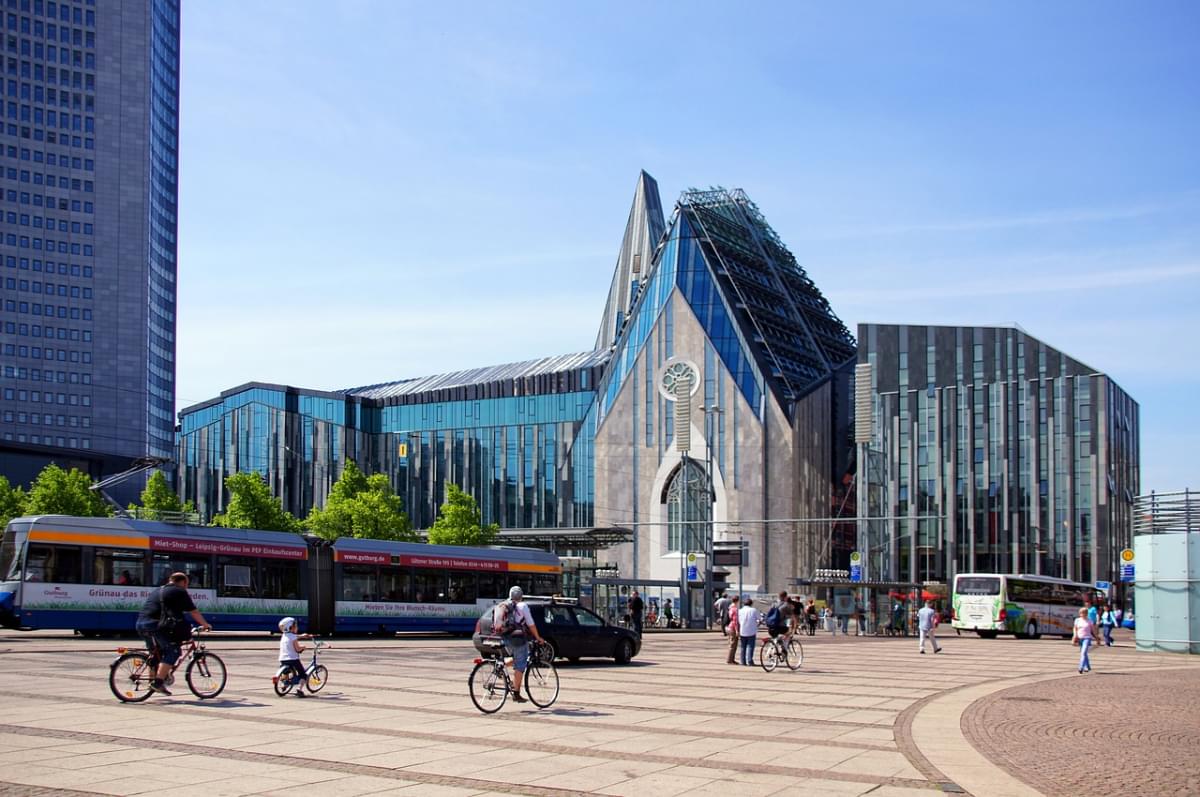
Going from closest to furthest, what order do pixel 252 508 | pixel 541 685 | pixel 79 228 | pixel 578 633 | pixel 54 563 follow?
pixel 541 685 < pixel 578 633 < pixel 54 563 < pixel 252 508 < pixel 79 228

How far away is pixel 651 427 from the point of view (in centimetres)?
9212

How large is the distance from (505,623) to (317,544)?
78.1 ft

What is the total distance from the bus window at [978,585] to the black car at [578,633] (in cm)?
3004

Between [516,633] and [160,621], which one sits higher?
[160,621]

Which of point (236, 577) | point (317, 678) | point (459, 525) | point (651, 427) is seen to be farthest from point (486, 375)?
point (317, 678)

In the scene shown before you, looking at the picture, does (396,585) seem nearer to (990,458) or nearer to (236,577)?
(236,577)

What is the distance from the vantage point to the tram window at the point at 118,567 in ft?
109

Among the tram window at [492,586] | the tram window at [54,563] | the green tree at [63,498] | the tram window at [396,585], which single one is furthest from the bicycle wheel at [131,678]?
the green tree at [63,498]

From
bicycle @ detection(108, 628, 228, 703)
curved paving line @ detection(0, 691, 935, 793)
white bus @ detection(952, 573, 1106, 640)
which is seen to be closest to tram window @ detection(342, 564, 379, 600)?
bicycle @ detection(108, 628, 228, 703)

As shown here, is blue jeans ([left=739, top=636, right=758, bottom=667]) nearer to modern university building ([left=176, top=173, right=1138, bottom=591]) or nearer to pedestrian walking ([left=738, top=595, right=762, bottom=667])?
pedestrian walking ([left=738, top=595, right=762, bottom=667])

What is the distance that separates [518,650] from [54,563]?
20.4 meters

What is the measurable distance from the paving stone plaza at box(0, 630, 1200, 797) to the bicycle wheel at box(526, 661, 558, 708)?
0.27 m

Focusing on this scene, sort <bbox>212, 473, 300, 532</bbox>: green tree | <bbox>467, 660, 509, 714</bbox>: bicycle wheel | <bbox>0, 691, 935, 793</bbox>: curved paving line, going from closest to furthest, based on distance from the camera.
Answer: <bbox>0, 691, 935, 793</bbox>: curved paving line, <bbox>467, 660, 509, 714</bbox>: bicycle wheel, <bbox>212, 473, 300, 532</bbox>: green tree

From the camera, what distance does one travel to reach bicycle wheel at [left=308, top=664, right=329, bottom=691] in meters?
18.5
